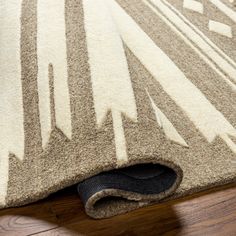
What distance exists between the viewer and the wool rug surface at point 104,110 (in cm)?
76

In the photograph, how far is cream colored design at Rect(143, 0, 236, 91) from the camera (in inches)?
45.0

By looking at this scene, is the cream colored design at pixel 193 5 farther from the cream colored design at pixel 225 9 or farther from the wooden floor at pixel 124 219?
the wooden floor at pixel 124 219

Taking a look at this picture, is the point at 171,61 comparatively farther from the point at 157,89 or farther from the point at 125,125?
the point at 125,125

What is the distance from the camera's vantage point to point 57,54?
911 millimetres

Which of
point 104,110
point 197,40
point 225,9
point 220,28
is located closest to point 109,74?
point 104,110

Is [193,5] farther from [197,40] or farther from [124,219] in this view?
[124,219]

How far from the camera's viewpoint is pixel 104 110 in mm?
796

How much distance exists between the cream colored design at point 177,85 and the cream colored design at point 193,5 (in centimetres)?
24

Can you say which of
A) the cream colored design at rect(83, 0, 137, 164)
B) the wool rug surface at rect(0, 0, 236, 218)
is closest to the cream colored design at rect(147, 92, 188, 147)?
the wool rug surface at rect(0, 0, 236, 218)

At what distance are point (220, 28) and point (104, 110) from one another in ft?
2.25

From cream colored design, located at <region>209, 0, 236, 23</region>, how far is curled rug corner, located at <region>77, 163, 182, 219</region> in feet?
2.60

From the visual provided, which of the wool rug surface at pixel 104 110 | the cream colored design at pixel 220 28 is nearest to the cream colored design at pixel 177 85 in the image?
the wool rug surface at pixel 104 110

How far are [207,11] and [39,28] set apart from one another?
2.19 feet

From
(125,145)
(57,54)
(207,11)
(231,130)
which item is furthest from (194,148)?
(207,11)
